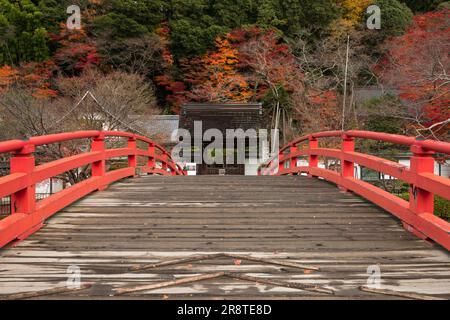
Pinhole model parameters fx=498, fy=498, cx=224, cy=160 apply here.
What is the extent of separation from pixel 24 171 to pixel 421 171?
3425 millimetres

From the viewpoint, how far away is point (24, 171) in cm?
430

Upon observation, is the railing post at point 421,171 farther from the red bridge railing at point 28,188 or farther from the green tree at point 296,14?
the green tree at point 296,14

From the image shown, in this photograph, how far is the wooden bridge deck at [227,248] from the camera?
314 cm

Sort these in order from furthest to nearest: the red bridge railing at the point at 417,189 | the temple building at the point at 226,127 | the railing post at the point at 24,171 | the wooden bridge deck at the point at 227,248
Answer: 1. the temple building at the point at 226,127
2. the railing post at the point at 24,171
3. the red bridge railing at the point at 417,189
4. the wooden bridge deck at the point at 227,248

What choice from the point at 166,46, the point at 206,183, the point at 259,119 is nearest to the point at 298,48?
the point at 259,119

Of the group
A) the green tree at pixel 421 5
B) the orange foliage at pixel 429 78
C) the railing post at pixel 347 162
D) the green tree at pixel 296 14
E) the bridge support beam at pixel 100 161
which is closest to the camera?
the railing post at pixel 347 162

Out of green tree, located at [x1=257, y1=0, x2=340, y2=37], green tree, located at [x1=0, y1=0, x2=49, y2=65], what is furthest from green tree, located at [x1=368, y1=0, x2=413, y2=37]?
green tree, located at [x1=0, y1=0, x2=49, y2=65]

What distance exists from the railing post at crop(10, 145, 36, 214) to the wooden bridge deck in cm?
28

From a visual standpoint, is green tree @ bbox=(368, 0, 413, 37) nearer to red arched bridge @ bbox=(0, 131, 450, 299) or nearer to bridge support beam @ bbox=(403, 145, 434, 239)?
red arched bridge @ bbox=(0, 131, 450, 299)

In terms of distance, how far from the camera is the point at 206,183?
7.89 metres

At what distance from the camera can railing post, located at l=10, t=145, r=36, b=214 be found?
4.27 metres

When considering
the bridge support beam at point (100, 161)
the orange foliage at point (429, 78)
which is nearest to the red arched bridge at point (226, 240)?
the bridge support beam at point (100, 161)

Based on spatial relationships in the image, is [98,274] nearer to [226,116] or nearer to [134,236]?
[134,236]

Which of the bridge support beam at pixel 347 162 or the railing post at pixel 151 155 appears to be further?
the railing post at pixel 151 155
